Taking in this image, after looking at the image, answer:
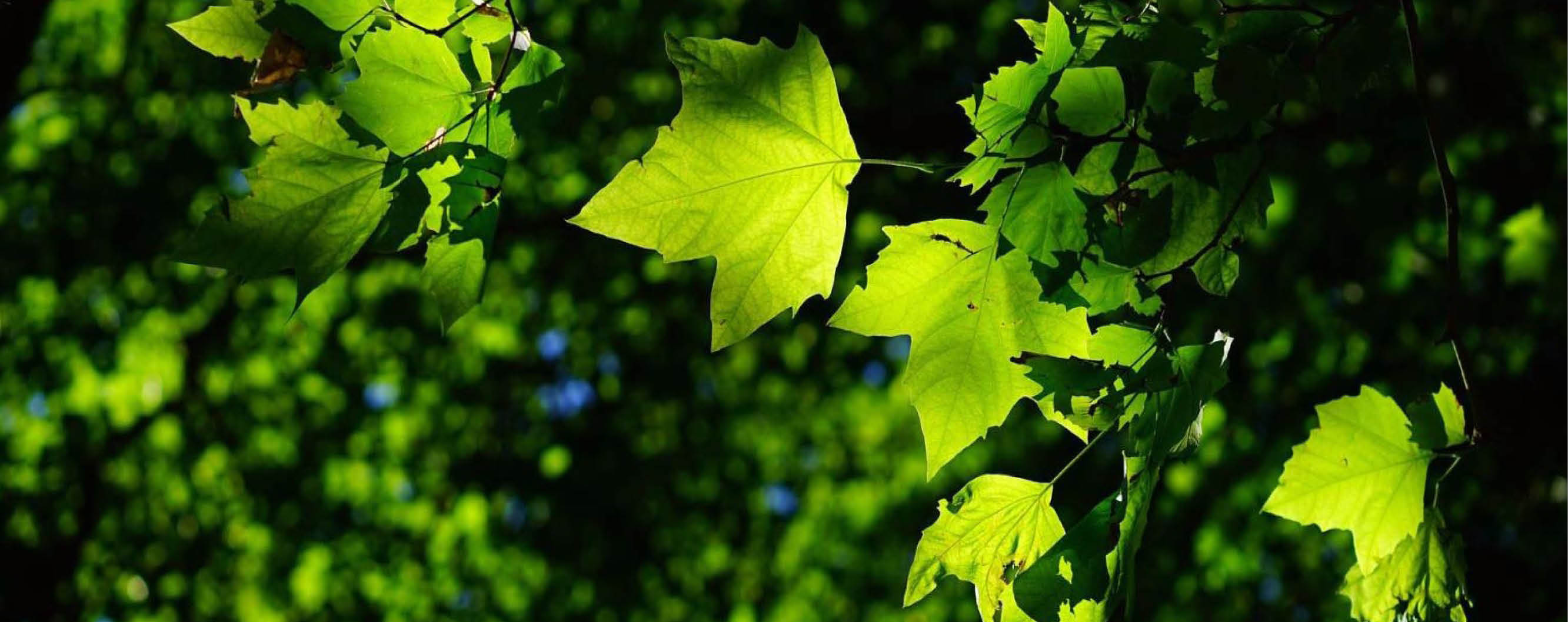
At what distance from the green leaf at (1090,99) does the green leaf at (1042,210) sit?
0.15 feet

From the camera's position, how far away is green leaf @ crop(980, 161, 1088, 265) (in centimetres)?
84

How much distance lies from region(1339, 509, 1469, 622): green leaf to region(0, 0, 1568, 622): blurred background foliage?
4.87m

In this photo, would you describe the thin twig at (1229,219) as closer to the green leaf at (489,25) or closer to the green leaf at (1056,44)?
the green leaf at (1056,44)

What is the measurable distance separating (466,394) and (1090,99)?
6076 mm

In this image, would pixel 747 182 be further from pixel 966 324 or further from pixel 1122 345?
pixel 1122 345

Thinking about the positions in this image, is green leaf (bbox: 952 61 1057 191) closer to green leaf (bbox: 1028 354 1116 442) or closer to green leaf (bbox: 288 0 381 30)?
green leaf (bbox: 1028 354 1116 442)

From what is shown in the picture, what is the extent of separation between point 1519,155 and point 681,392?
4.24 m

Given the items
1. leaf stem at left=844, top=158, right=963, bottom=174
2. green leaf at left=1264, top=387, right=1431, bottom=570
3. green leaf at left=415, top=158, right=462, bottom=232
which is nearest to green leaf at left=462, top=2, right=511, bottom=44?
green leaf at left=415, top=158, right=462, bottom=232

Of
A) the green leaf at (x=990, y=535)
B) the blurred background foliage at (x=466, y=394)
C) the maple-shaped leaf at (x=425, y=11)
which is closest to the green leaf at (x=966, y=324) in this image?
the green leaf at (x=990, y=535)

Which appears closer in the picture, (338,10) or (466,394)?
(338,10)

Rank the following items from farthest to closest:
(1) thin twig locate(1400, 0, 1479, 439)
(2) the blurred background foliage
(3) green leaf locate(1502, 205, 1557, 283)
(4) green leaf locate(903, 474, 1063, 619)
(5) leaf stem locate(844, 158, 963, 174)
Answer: (2) the blurred background foliage → (3) green leaf locate(1502, 205, 1557, 283) → (4) green leaf locate(903, 474, 1063, 619) → (1) thin twig locate(1400, 0, 1479, 439) → (5) leaf stem locate(844, 158, 963, 174)

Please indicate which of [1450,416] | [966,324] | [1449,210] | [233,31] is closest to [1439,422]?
[1450,416]

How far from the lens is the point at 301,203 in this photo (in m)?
0.84

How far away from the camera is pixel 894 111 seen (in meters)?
6.09
